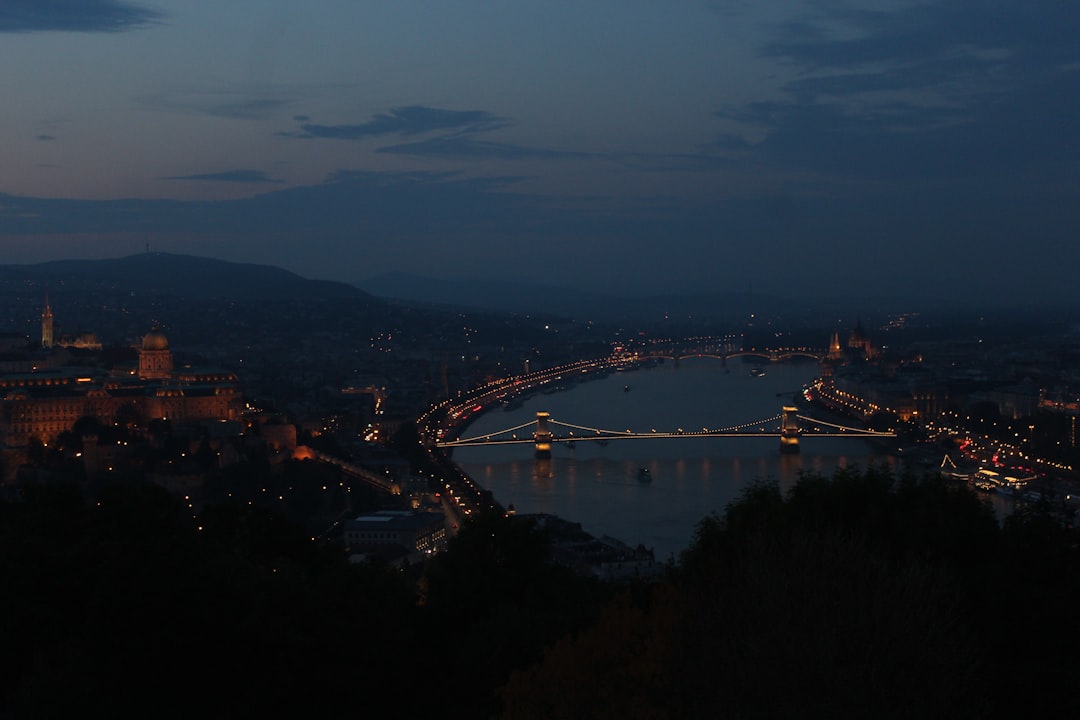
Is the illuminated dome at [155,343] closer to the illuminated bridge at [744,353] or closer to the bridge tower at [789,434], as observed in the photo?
the bridge tower at [789,434]

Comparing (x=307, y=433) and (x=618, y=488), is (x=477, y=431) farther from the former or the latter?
(x=618, y=488)

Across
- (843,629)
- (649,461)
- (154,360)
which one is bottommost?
(649,461)

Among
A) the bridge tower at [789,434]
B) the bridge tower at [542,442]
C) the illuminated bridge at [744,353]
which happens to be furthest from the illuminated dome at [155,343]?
the illuminated bridge at [744,353]

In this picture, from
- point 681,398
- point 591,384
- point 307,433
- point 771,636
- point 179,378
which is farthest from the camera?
point 591,384

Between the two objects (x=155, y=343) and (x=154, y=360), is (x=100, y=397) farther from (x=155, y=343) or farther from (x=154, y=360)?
(x=155, y=343)

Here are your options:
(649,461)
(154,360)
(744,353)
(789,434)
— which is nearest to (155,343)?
(154,360)

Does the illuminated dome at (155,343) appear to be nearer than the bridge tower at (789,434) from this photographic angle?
No

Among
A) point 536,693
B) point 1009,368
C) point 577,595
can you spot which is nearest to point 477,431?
point 1009,368
